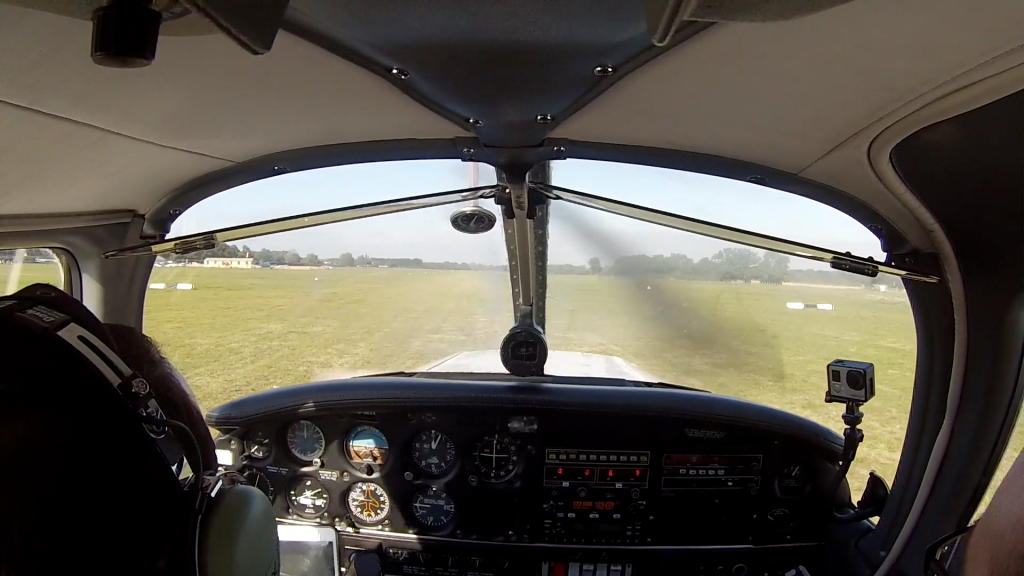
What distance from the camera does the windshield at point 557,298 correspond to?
254cm

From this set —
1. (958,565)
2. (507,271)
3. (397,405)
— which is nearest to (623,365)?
(507,271)

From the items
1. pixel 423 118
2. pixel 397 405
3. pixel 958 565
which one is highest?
pixel 423 118

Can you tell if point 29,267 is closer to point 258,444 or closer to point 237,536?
point 258,444

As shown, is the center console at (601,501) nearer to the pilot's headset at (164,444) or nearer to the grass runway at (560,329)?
the grass runway at (560,329)

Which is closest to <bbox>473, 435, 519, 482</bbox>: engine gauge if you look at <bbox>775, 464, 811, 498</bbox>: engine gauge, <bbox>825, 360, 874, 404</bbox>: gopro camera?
<bbox>775, 464, 811, 498</bbox>: engine gauge

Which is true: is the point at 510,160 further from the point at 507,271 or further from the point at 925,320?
the point at 925,320

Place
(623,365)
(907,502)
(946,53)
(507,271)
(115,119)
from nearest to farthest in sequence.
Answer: (946,53), (115,119), (907,502), (507,271), (623,365)

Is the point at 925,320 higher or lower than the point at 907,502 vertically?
higher

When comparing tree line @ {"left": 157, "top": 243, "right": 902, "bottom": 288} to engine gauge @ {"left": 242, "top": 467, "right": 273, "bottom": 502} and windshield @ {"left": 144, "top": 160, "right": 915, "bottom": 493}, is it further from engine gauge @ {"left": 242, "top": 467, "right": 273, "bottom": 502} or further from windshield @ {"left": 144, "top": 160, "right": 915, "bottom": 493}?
engine gauge @ {"left": 242, "top": 467, "right": 273, "bottom": 502}

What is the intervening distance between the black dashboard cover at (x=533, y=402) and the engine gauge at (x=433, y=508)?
1.32 ft

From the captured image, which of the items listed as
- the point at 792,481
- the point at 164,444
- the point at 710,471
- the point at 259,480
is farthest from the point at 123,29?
the point at 792,481

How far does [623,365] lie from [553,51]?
202 centimetres

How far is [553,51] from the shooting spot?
1577 millimetres

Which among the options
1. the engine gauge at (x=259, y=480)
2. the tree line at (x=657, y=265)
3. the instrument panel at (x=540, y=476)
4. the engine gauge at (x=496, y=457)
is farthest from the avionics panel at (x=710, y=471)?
the engine gauge at (x=259, y=480)
